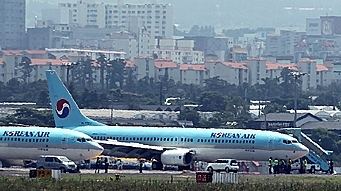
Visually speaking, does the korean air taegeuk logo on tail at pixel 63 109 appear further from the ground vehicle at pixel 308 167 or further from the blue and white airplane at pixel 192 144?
the ground vehicle at pixel 308 167

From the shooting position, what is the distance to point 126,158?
283ft

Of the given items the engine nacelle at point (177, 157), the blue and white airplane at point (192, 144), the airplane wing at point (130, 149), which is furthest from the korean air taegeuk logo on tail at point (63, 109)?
the engine nacelle at point (177, 157)

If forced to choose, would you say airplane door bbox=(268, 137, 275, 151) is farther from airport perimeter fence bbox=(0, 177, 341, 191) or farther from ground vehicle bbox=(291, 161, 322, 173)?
airport perimeter fence bbox=(0, 177, 341, 191)

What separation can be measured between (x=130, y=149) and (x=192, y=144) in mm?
3918

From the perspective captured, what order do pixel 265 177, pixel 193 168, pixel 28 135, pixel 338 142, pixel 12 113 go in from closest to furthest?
1. pixel 265 177
2. pixel 28 135
3. pixel 193 168
4. pixel 338 142
5. pixel 12 113

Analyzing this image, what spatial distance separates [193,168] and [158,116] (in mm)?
71339

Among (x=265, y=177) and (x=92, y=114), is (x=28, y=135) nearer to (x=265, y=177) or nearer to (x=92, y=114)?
(x=265, y=177)

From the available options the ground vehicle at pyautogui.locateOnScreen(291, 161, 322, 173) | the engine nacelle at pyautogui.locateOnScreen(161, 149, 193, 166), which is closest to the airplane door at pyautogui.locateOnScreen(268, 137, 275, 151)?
the ground vehicle at pyautogui.locateOnScreen(291, 161, 322, 173)

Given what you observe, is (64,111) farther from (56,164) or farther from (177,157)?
(56,164)

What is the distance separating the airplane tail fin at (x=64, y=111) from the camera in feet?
301

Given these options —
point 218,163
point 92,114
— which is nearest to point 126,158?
point 218,163

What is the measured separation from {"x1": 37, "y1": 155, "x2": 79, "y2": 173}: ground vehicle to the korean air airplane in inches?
85.3

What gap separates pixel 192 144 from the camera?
84750 mm

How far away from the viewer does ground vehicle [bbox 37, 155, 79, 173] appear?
74.9 m
